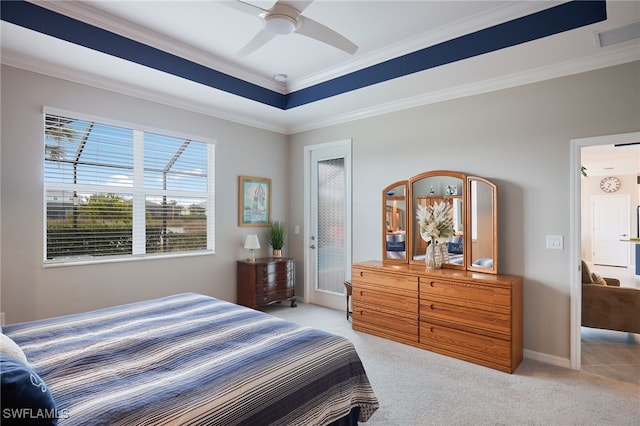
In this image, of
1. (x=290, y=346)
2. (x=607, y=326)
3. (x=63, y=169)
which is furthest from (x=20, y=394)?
(x=607, y=326)

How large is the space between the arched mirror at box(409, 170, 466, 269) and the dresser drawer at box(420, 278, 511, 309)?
417 mm

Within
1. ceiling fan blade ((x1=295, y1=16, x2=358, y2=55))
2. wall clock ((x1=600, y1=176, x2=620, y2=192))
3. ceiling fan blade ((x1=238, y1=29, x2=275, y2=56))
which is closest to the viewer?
ceiling fan blade ((x1=295, y1=16, x2=358, y2=55))

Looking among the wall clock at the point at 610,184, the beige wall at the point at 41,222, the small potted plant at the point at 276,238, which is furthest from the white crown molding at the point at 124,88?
the wall clock at the point at 610,184

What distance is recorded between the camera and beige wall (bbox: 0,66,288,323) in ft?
9.66

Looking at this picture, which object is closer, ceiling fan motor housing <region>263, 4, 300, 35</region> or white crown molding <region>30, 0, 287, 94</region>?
ceiling fan motor housing <region>263, 4, 300, 35</region>

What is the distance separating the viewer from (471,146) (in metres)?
3.55

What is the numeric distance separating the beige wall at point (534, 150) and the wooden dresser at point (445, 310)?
24 centimetres

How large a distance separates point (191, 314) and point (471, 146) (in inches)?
121

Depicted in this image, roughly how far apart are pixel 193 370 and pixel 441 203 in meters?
2.95

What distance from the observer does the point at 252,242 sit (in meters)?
4.54

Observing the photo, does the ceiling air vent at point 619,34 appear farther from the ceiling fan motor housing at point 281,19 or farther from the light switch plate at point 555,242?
the ceiling fan motor housing at point 281,19

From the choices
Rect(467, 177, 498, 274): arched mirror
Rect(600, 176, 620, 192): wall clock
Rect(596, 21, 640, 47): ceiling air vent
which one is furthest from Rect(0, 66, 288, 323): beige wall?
Rect(600, 176, 620, 192): wall clock

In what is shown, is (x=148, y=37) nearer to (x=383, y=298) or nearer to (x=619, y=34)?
(x=383, y=298)

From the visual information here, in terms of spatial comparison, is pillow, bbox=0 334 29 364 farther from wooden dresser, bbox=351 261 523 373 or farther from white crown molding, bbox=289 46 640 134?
white crown molding, bbox=289 46 640 134
